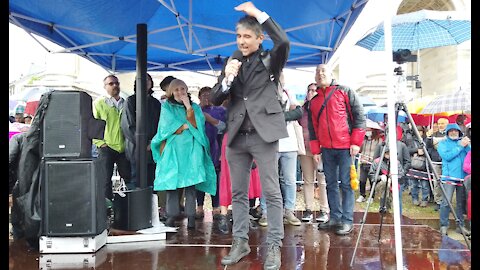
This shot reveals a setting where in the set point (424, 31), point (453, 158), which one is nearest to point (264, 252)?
point (424, 31)

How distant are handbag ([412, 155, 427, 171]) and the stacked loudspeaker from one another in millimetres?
7760

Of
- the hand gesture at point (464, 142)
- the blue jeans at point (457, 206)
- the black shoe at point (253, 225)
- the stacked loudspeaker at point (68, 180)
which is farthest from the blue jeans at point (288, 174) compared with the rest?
the hand gesture at point (464, 142)

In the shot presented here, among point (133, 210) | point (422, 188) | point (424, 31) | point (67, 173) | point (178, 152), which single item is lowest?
point (422, 188)

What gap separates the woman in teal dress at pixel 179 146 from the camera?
4.43 metres

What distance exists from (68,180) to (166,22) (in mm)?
3583

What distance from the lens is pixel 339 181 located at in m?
4.59

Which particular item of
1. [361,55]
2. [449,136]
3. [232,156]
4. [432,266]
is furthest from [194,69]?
[361,55]

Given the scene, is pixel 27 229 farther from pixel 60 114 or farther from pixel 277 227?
pixel 277 227

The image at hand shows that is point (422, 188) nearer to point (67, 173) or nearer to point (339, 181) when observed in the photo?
point (339, 181)

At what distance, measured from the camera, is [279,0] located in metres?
5.13

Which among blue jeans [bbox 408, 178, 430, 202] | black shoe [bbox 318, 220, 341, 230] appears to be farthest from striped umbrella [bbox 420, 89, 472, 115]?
black shoe [bbox 318, 220, 341, 230]

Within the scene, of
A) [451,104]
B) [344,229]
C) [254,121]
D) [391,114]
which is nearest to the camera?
[391,114]

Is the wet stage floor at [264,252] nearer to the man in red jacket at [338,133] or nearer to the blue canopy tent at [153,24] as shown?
the man in red jacket at [338,133]

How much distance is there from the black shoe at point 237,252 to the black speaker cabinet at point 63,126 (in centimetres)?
159
